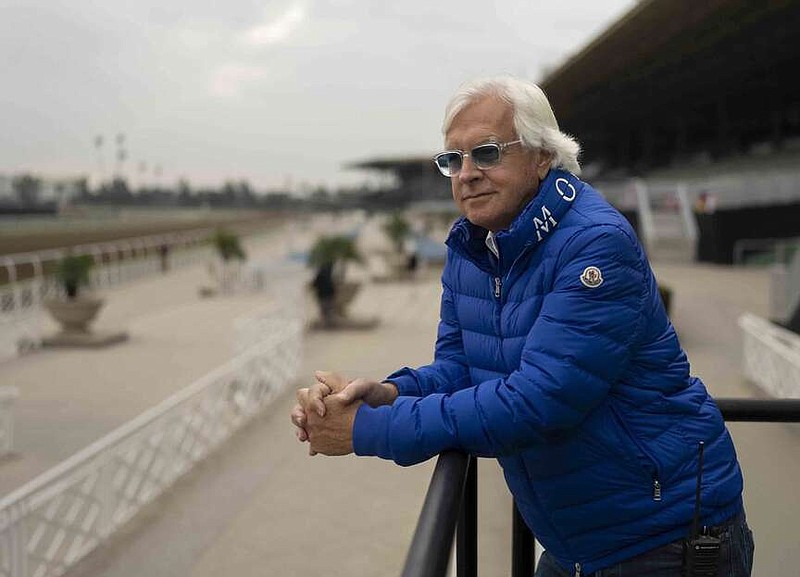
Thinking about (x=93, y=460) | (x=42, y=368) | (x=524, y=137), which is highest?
(x=524, y=137)

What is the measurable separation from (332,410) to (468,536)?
0.46 metres

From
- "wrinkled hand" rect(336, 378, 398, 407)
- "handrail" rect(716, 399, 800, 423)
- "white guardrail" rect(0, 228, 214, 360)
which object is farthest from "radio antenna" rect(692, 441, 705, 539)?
"white guardrail" rect(0, 228, 214, 360)

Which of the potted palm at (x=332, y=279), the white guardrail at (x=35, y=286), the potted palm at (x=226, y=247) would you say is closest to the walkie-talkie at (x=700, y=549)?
the white guardrail at (x=35, y=286)

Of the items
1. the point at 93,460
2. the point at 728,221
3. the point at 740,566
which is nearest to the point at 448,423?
the point at 740,566

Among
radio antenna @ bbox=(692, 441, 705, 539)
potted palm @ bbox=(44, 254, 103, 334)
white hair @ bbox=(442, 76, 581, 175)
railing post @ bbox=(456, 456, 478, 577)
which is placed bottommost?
potted palm @ bbox=(44, 254, 103, 334)

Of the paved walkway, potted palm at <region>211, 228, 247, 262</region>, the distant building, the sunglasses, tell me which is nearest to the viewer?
the sunglasses

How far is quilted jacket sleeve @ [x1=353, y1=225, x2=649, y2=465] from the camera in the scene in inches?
56.6

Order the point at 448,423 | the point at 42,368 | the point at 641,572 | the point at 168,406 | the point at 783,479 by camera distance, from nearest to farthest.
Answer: the point at 448,423 → the point at 641,572 → the point at 783,479 → the point at 168,406 → the point at 42,368

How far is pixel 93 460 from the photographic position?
5.71 metres

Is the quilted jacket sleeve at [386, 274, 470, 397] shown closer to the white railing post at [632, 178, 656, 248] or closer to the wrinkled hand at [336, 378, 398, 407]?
the wrinkled hand at [336, 378, 398, 407]

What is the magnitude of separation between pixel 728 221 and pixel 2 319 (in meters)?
17.3

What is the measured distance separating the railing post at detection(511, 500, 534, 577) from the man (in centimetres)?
28

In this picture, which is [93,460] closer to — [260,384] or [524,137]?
[260,384]

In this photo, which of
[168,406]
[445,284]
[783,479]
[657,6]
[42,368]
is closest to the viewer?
[445,284]
